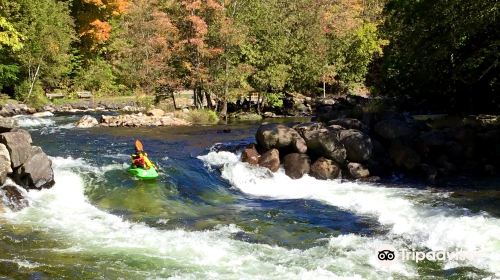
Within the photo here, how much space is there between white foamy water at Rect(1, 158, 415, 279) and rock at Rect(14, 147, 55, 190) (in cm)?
106

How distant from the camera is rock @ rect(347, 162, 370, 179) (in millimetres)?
14836

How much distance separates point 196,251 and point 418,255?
148 inches

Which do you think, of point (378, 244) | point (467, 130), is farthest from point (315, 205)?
point (467, 130)

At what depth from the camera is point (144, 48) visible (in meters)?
29.7

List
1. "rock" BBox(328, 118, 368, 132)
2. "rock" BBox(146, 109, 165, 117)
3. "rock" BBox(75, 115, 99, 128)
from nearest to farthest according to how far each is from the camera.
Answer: "rock" BBox(328, 118, 368, 132)
"rock" BBox(75, 115, 99, 128)
"rock" BBox(146, 109, 165, 117)

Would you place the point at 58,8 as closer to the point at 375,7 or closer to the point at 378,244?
the point at 375,7

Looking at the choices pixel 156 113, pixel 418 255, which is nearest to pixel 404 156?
pixel 418 255

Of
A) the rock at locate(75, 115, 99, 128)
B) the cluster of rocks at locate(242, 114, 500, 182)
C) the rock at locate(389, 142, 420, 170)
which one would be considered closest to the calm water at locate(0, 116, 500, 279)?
the cluster of rocks at locate(242, 114, 500, 182)

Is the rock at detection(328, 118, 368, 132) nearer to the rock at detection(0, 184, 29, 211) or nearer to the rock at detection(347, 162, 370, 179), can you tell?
the rock at detection(347, 162, 370, 179)

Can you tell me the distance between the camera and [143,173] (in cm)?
1305

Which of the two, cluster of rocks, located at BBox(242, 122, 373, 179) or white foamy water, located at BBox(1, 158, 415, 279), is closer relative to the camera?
white foamy water, located at BBox(1, 158, 415, 279)

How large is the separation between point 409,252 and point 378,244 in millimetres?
571

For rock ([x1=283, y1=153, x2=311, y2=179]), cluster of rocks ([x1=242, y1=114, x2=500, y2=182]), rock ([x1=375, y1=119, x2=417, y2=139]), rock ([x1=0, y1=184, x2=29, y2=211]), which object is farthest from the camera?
rock ([x1=375, y1=119, x2=417, y2=139])

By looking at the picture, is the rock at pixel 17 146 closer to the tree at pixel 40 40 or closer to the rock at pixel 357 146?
the rock at pixel 357 146
